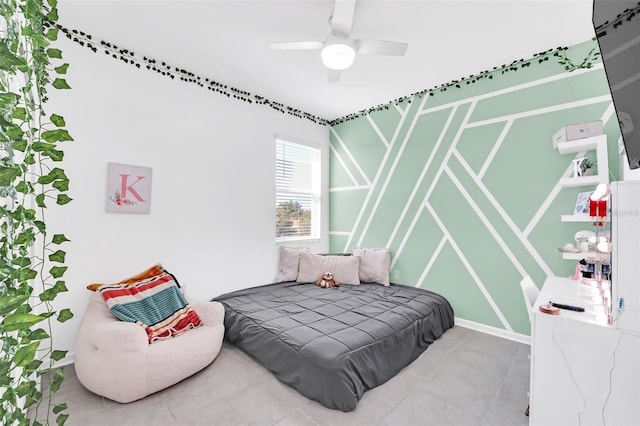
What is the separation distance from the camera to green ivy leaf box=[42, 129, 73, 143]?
0.73m

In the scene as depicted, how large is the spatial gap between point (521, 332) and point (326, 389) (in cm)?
211

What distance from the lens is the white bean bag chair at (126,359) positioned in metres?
1.82

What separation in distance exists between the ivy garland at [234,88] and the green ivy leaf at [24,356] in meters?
2.85

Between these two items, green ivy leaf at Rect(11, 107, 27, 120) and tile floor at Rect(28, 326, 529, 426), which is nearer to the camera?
green ivy leaf at Rect(11, 107, 27, 120)

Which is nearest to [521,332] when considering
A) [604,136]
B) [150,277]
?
[604,136]

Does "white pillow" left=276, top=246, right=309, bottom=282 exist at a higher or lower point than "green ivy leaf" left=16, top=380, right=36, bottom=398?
lower

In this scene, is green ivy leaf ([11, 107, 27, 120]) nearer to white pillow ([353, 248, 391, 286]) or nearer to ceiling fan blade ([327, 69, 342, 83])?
ceiling fan blade ([327, 69, 342, 83])

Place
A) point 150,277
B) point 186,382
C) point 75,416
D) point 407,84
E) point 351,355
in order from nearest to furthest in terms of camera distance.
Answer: point 75,416, point 351,355, point 186,382, point 150,277, point 407,84

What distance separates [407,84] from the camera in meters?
3.29

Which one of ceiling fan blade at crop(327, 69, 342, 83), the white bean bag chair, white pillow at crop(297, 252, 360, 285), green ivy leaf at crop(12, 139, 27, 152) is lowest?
the white bean bag chair

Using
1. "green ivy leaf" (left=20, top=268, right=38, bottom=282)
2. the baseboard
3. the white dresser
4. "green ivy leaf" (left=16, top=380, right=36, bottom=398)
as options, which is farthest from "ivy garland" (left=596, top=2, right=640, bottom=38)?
the baseboard

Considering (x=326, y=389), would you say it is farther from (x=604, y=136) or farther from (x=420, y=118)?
(x=420, y=118)

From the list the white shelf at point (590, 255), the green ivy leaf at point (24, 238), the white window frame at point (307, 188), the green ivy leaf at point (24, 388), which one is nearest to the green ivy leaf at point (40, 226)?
the green ivy leaf at point (24, 238)

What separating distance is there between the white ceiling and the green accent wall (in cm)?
38
